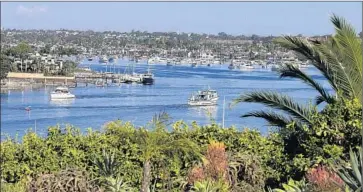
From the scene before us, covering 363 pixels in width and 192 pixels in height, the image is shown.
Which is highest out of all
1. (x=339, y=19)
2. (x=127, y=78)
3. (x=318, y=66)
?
(x=339, y=19)

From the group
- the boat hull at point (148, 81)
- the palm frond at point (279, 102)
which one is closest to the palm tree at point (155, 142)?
the palm frond at point (279, 102)

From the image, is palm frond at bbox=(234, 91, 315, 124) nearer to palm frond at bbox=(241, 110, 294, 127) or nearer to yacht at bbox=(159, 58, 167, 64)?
palm frond at bbox=(241, 110, 294, 127)

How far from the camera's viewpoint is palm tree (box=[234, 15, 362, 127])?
771 centimetres

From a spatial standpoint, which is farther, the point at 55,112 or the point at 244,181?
the point at 55,112

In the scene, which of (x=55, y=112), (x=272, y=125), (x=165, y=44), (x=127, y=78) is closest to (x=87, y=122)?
(x=55, y=112)

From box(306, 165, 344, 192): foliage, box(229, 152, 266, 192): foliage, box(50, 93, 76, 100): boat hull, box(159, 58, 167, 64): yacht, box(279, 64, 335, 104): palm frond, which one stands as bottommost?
box(50, 93, 76, 100): boat hull

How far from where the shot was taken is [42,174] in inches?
290

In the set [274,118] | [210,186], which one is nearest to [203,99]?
[274,118]

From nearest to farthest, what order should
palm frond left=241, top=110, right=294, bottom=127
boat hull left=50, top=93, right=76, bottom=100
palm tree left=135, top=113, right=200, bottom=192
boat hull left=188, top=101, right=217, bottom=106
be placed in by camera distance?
palm tree left=135, top=113, right=200, bottom=192, palm frond left=241, top=110, right=294, bottom=127, boat hull left=188, top=101, right=217, bottom=106, boat hull left=50, top=93, right=76, bottom=100

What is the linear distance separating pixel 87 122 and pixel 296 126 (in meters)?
25.9

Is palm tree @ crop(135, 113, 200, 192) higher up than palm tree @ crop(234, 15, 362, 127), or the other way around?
palm tree @ crop(234, 15, 362, 127)

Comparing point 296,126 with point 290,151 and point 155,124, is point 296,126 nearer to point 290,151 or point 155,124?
point 290,151

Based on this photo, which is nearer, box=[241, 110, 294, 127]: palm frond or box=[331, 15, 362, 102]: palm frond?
box=[331, 15, 362, 102]: palm frond

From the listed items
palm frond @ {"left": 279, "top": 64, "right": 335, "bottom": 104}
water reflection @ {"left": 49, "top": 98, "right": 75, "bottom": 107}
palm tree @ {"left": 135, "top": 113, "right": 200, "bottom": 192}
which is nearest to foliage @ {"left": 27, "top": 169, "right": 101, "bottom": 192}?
palm tree @ {"left": 135, "top": 113, "right": 200, "bottom": 192}
